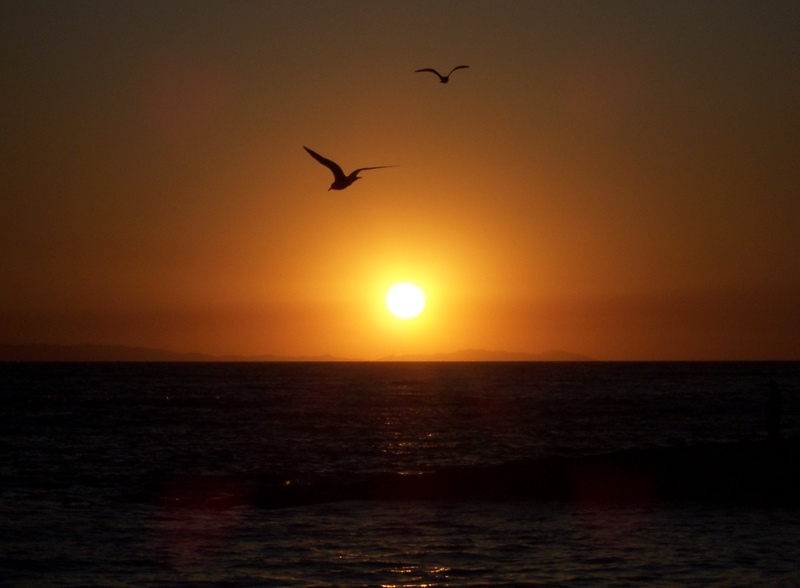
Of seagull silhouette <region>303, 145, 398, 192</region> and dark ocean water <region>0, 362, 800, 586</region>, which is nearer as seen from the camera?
dark ocean water <region>0, 362, 800, 586</region>

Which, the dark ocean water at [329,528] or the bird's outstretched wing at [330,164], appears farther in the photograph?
the bird's outstretched wing at [330,164]

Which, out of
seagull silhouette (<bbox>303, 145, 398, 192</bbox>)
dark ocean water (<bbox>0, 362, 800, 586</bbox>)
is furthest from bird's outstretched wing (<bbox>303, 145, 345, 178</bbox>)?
dark ocean water (<bbox>0, 362, 800, 586</bbox>)

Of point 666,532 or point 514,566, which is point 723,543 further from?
point 514,566

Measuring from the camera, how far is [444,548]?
15742mm

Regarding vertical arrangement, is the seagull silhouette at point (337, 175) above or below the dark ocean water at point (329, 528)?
above

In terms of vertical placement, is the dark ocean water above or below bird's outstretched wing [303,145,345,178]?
below

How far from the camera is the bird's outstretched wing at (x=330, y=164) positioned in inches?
695

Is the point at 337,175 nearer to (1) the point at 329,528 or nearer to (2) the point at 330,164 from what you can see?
(2) the point at 330,164

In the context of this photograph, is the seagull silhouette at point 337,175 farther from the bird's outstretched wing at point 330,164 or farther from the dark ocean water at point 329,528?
the dark ocean water at point 329,528

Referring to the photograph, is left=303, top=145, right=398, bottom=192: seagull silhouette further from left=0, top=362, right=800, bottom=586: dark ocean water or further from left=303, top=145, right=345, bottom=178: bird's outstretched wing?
left=0, top=362, right=800, bottom=586: dark ocean water

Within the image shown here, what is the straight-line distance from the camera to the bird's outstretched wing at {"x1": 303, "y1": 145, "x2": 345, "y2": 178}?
17.7 meters

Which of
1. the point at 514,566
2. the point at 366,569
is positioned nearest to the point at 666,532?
the point at 514,566

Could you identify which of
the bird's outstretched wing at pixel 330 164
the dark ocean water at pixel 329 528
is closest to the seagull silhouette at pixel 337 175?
the bird's outstretched wing at pixel 330 164

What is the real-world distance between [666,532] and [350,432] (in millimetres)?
25632
